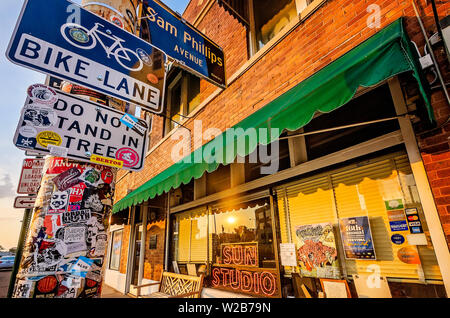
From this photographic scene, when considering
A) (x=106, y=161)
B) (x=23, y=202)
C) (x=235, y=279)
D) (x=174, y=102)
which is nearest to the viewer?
(x=106, y=161)

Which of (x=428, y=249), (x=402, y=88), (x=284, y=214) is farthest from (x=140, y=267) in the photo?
(x=402, y=88)

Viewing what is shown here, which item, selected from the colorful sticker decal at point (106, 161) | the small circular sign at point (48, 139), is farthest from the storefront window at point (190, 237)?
the small circular sign at point (48, 139)

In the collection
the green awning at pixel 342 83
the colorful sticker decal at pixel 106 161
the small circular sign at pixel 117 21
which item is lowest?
the colorful sticker decal at pixel 106 161

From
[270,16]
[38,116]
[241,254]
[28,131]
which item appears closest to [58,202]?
[28,131]

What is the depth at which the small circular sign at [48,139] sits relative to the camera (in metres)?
1.83

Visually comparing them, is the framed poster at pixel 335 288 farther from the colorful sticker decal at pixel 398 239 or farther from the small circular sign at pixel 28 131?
the small circular sign at pixel 28 131

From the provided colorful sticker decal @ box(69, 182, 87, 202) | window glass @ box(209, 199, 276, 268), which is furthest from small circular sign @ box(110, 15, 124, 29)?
window glass @ box(209, 199, 276, 268)

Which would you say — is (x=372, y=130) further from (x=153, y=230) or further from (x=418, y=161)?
(x=153, y=230)

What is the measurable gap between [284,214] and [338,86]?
2194mm

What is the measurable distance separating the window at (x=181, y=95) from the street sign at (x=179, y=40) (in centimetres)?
235

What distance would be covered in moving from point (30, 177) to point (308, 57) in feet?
19.9

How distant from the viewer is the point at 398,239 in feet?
8.32

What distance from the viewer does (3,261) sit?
847 inches

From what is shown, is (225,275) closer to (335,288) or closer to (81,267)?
(335,288)
